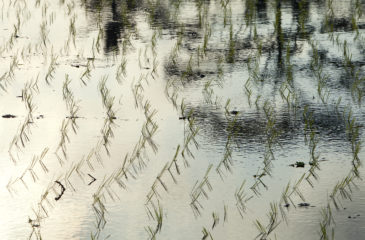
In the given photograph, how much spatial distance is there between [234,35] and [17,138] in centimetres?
344

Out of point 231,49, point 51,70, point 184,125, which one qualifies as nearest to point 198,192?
point 184,125

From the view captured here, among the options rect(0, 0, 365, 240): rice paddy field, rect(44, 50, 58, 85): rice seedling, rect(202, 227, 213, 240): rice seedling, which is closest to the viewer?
rect(202, 227, 213, 240): rice seedling

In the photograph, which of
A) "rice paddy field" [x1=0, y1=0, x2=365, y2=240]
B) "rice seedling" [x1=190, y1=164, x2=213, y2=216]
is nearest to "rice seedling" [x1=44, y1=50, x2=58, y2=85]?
"rice paddy field" [x1=0, y1=0, x2=365, y2=240]

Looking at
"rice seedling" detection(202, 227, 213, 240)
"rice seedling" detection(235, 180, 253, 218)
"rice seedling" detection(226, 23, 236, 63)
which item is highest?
"rice seedling" detection(226, 23, 236, 63)

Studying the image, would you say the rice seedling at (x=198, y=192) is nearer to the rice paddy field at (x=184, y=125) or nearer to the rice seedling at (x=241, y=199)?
the rice paddy field at (x=184, y=125)

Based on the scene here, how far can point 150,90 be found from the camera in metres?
6.21

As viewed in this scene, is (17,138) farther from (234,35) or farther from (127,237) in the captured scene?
(234,35)

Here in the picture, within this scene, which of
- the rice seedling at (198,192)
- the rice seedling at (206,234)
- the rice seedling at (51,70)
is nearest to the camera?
the rice seedling at (206,234)

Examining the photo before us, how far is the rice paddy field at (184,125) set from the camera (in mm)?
3826

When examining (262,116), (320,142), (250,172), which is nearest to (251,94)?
(262,116)

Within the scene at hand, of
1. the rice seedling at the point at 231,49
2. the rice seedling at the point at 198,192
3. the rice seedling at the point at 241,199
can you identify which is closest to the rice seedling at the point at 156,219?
the rice seedling at the point at 198,192

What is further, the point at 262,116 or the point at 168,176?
the point at 262,116

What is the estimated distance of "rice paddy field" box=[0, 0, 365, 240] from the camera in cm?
383

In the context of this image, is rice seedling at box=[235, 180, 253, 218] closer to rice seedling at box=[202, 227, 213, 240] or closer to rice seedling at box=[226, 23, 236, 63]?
rice seedling at box=[202, 227, 213, 240]
